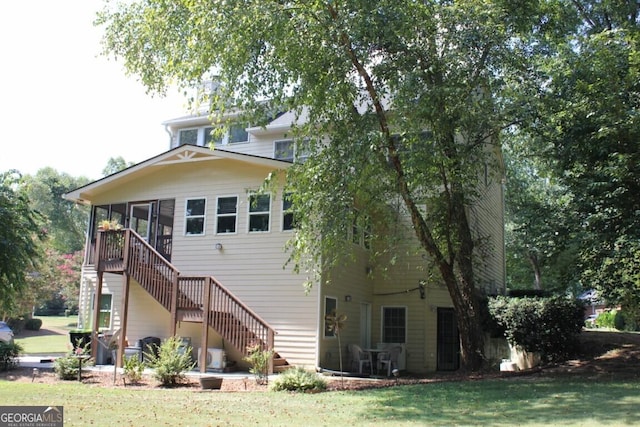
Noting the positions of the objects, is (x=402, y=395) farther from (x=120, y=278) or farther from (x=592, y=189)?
(x=120, y=278)

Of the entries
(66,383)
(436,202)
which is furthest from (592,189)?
(66,383)

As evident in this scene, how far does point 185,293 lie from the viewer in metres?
15.5

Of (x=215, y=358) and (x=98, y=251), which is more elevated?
(x=98, y=251)

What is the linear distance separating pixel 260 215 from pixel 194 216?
7.71 ft

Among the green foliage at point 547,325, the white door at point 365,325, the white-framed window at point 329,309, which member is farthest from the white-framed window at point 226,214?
the green foliage at point 547,325

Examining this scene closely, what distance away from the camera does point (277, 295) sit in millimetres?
15828

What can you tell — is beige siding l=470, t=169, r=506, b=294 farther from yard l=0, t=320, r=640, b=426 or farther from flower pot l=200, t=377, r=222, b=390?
flower pot l=200, t=377, r=222, b=390

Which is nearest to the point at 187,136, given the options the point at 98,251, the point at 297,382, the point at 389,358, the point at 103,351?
the point at 98,251

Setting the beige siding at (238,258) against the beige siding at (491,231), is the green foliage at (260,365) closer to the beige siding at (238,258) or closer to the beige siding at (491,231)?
the beige siding at (238,258)

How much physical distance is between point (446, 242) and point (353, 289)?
381 centimetres

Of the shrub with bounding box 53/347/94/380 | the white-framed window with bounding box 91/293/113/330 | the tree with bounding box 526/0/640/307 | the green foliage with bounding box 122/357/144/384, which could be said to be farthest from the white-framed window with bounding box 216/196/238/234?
the tree with bounding box 526/0/640/307

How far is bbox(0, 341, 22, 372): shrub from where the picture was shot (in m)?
14.9

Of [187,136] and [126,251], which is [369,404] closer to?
[126,251]

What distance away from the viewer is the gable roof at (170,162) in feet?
52.8
